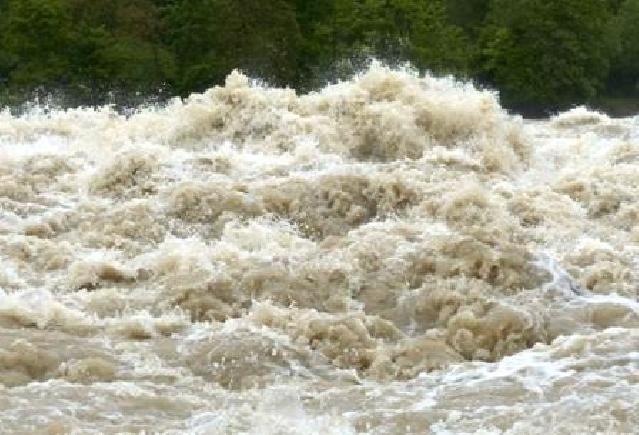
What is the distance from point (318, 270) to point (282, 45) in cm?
2081

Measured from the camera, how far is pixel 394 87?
659 inches

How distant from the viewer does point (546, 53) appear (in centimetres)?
3738

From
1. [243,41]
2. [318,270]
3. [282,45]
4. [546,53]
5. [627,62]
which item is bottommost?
[318,270]

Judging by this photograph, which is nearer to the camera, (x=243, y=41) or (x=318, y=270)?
(x=318, y=270)

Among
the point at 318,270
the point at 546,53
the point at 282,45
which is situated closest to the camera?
the point at 318,270

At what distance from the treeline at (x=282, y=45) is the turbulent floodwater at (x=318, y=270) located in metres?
13.8

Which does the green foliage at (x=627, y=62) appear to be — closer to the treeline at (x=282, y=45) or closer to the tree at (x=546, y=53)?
the treeline at (x=282, y=45)

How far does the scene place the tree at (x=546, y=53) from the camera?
36.7 metres

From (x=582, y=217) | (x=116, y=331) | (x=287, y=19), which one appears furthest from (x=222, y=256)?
(x=287, y=19)

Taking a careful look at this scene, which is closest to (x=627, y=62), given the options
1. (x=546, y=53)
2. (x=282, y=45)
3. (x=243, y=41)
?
(x=546, y=53)

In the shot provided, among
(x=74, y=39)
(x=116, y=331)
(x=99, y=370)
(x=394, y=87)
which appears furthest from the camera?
(x=74, y=39)

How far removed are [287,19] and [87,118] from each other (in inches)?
568

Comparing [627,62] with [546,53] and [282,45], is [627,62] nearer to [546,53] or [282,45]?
[546,53]

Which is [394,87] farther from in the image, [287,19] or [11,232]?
[287,19]
